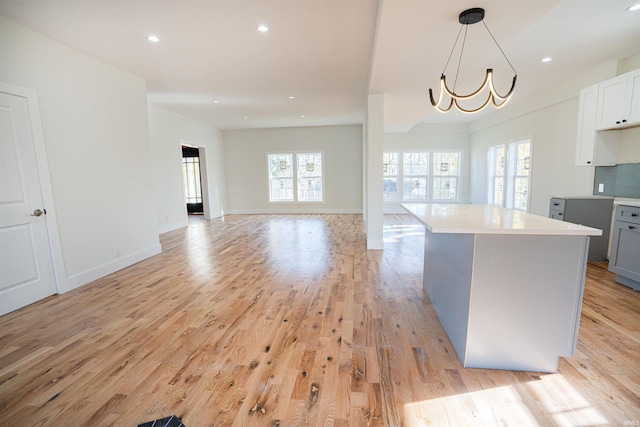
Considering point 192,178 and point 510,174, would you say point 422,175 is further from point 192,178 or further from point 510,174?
point 192,178

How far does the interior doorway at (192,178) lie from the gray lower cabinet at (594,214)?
8.83 metres

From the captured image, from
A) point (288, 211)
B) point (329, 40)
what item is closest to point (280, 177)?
point (288, 211)

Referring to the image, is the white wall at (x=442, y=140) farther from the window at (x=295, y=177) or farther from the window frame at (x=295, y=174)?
the window at (x=295, y=177)

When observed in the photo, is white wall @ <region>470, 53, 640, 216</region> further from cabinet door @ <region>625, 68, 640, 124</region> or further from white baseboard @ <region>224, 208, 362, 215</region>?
white baseboard @ <region>224, 208, 362, 215</region>

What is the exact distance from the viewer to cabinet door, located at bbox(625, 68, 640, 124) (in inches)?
125

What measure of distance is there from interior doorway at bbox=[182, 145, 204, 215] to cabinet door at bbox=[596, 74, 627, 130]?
9.07m

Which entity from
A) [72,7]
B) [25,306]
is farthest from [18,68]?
[25,306]

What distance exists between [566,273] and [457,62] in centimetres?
242

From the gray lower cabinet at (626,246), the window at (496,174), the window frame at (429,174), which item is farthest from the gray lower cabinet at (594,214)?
the window frame at (429,174)

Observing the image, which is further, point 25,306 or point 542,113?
point 542,113

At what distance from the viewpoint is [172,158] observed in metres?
6.70

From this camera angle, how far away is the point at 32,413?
5.03 feet

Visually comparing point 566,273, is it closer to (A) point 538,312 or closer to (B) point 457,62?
(A) point 538,312

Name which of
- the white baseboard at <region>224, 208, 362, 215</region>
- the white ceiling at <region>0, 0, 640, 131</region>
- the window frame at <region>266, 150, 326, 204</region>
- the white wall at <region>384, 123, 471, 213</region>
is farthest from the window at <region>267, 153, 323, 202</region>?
the white ceiling at <region>0, 0, 640, 131</region>
